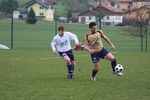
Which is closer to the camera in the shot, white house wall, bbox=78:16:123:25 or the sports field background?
the sports field background

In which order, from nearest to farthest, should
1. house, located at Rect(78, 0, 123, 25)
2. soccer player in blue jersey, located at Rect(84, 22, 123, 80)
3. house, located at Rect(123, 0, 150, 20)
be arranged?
soccer player in blue jersey, located at Rect(84, 22, 123, 80) → house, located at Rect(123, 0, 150, 20) → house, located at Rect(78, 0, 123, 25)

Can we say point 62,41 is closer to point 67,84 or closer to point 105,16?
point 67,84

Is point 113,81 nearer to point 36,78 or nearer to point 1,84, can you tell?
point 36,78

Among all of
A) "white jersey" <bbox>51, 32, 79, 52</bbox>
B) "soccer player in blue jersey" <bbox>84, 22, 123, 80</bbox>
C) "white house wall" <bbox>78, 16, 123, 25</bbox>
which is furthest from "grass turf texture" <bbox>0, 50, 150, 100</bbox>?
"white house wall" <bbox>78, 16, 123, 25</bbox>

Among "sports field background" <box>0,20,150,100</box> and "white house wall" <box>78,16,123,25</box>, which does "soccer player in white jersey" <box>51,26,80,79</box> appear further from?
"white house wall" <box>78,16,123,25</box>

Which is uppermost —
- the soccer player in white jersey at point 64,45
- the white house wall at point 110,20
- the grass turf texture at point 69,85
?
the white house wall at point 110,20

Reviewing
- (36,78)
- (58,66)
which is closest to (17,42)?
(58,66)

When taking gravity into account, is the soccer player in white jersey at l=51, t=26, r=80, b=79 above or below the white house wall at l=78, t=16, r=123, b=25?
below

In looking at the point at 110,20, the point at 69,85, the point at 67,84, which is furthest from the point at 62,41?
the point at 110,20

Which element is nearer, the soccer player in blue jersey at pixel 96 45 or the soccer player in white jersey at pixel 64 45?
the soccer player in blue jersey at pixel 96 45

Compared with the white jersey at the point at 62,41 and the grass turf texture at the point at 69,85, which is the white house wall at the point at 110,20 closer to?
the grass turf texture at the point at 69,85

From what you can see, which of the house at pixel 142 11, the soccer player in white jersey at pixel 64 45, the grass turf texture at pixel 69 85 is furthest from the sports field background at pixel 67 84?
the house at pixel 142 11

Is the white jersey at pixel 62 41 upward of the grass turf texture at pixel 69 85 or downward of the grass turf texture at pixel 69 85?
upward

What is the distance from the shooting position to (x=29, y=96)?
8945 mm
